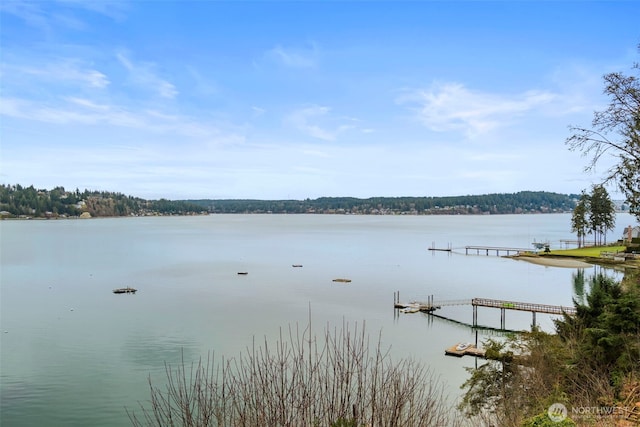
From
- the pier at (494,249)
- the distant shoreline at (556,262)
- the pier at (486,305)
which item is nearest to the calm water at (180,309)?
the pier at (486,305)

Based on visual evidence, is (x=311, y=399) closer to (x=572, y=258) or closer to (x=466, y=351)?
(x=466, y=351)

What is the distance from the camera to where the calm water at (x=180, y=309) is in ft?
76.9

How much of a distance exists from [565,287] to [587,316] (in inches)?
1454

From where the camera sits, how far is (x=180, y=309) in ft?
131

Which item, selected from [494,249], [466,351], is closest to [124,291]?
[466,351]

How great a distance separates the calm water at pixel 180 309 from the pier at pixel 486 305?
1104 mm

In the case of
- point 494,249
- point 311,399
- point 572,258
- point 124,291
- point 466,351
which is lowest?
point 466,351

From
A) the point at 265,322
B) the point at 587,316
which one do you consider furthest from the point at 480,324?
the point at 587,316

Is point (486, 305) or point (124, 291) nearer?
point (486, 305)

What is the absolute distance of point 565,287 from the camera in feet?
169

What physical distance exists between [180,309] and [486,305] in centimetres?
2428

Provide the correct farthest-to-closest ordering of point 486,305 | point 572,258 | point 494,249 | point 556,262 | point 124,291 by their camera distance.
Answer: point 494,249, point 572,258, point 556,262, point 124,291, point 486,305

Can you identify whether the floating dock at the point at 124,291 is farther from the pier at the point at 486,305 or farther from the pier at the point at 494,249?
the pier at the point at 494,249

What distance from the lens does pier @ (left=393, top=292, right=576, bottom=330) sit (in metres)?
35.0
